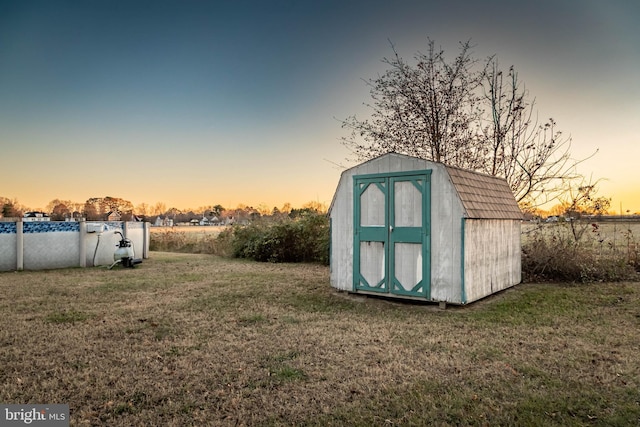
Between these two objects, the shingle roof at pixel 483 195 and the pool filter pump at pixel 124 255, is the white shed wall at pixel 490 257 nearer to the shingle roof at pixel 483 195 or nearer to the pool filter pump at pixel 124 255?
the shingle roof at pixel 483 195

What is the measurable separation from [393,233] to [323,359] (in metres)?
3.15

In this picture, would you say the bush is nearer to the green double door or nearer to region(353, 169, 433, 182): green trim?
the green double door

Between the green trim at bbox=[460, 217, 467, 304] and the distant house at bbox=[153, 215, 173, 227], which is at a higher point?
the distant house at bbox=[153, 215, 173, 227]

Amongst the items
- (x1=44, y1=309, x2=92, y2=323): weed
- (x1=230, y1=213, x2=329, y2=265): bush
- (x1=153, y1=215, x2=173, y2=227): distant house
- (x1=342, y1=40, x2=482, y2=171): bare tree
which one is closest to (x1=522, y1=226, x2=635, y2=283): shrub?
(x1=342, y1=40, x2=482, y2=171): bare tree

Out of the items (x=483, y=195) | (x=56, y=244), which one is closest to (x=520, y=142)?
(x=483, y=195)

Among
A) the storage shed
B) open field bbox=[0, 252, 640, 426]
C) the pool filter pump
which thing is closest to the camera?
open field bbox=[0, 252, 640, 426]

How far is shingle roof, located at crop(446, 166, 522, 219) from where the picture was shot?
20.3 feet

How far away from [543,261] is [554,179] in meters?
2.83

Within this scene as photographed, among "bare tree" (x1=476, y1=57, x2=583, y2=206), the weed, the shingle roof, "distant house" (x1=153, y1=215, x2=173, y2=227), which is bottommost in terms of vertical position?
the weed

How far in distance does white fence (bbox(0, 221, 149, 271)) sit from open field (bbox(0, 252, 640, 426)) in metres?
5.09

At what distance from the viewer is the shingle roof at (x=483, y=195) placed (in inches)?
243

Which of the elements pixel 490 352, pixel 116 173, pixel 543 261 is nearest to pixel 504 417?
pixel 490 352

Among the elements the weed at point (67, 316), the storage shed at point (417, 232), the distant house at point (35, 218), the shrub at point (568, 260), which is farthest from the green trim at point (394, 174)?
the distant house at point (35, 218)

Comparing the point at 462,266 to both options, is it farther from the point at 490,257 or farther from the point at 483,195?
the point at 483,195
